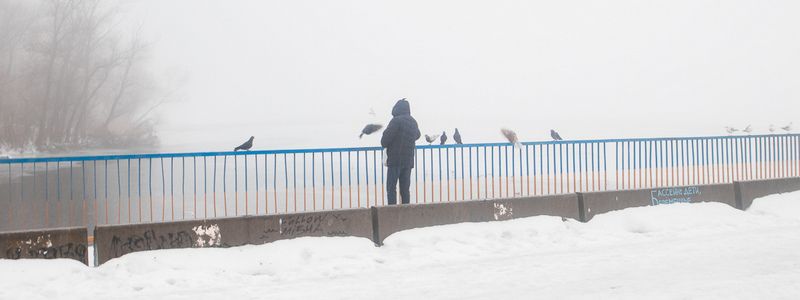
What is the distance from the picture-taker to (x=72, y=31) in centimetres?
5741

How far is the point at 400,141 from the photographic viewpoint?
1123 cm

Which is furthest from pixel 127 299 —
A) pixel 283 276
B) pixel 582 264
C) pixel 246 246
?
pixel 582 264

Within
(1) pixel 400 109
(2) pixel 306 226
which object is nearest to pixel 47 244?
(2) pixel 306 226

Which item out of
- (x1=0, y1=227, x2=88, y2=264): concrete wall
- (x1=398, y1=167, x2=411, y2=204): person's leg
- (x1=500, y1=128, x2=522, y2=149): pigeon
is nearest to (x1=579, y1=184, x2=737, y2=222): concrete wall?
(x1=398, y1=167, x2=411, y2=204): person's leg

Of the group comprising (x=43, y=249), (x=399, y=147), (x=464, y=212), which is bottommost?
(x=43, y=249)

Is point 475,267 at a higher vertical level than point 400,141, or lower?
lower

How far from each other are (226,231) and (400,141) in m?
3.55

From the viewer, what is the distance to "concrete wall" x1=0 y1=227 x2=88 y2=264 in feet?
24.8

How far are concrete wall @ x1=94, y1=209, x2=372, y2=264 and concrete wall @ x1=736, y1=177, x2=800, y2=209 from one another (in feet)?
20.3

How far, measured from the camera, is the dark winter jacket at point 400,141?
1119cm

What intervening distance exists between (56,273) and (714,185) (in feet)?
30.5

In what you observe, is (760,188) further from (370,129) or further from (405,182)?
(370,129)

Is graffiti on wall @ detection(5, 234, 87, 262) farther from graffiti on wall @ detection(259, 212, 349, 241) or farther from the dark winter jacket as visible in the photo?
the dark winter jacket

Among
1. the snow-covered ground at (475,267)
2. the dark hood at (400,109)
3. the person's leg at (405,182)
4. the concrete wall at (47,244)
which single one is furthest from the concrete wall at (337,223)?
the dark hood at (400,109)
